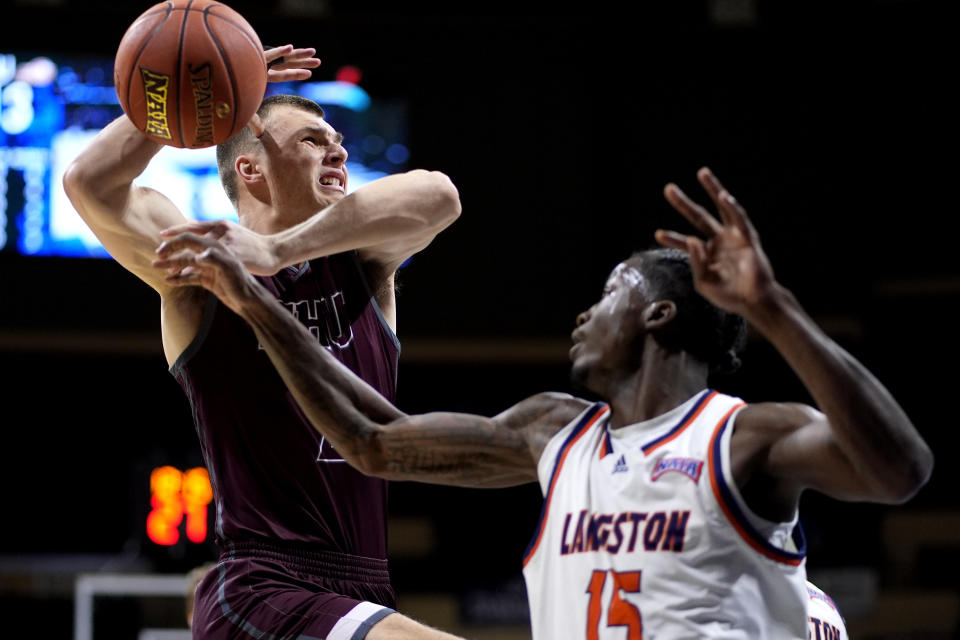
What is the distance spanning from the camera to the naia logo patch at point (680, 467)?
2672mm

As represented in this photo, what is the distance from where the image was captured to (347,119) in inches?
442

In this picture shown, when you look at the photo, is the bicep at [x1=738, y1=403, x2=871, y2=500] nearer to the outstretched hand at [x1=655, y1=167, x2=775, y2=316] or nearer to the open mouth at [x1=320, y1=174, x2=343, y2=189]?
the outstretched hand at [x1=655, y1=167, x2=775, y2=316]

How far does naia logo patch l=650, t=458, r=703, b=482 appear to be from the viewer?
2.67 m

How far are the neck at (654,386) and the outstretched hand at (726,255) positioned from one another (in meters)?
0.41

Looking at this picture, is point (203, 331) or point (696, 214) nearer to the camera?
point (696, 214)

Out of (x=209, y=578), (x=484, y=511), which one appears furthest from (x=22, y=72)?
(x=209, y=578)

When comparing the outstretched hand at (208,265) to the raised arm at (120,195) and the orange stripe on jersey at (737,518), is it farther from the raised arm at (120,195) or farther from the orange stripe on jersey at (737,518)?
the orange stripe on jersey at (737,518)

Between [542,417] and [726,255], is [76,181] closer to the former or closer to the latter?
[542,417]

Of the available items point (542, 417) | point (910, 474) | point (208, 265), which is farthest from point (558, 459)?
point (208, 265)

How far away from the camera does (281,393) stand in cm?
371

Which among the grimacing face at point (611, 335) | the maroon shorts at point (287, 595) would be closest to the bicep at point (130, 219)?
the maroon shorts at point (287, 595)

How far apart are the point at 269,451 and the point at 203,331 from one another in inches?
16.4

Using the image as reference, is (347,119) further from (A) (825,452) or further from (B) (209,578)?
(A) (825,452)

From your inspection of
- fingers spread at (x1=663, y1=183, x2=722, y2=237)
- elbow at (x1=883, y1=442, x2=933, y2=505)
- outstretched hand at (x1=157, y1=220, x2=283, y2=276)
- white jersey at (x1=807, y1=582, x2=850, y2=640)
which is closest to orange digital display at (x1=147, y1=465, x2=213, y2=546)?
outstretched hand at (x1=157, y1=220, x2=283, y2=276)
